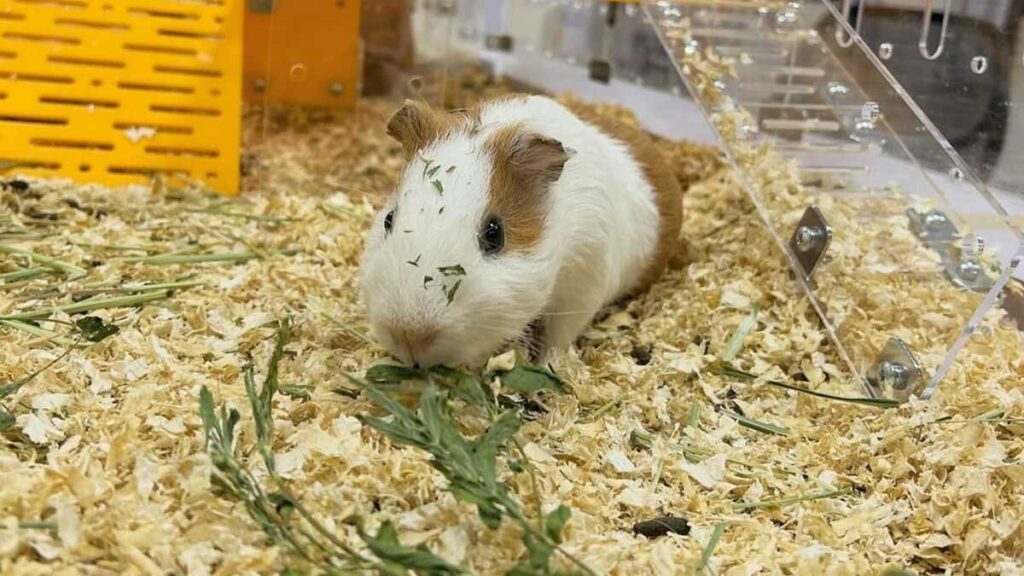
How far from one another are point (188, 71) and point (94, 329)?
1688 mm

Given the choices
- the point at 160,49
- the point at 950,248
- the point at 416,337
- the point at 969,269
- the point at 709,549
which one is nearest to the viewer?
the point at 709,549

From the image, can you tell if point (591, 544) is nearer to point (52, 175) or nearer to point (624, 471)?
point (624, 471)

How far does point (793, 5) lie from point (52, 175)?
2.87 meters

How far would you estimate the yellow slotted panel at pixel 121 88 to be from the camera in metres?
3.27

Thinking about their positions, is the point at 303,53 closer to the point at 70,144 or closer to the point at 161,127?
the point at 161,127

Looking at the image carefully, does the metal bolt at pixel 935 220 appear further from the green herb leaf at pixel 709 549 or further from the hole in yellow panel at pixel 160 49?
the hole in yellow panel at pixel 160 49

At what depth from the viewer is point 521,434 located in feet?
6.10

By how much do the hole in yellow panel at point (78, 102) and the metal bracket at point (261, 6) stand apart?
73 centimetres

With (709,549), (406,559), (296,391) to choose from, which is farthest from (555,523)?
(296,391)

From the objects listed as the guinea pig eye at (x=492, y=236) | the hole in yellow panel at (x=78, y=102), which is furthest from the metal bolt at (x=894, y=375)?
the hole in yellow panel at (x=78, y=102)

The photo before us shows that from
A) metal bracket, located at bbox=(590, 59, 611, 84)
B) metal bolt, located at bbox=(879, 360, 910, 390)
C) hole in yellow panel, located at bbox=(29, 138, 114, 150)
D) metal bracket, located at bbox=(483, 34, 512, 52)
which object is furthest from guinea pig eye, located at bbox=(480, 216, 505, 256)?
metal bracket, located at bbox=(483, 34, 512, 52)

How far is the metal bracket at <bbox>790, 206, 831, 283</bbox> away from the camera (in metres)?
2.67

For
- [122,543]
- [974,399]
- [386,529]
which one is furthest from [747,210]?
[122,543]

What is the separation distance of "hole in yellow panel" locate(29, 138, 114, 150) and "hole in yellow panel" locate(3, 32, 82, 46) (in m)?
0.36
